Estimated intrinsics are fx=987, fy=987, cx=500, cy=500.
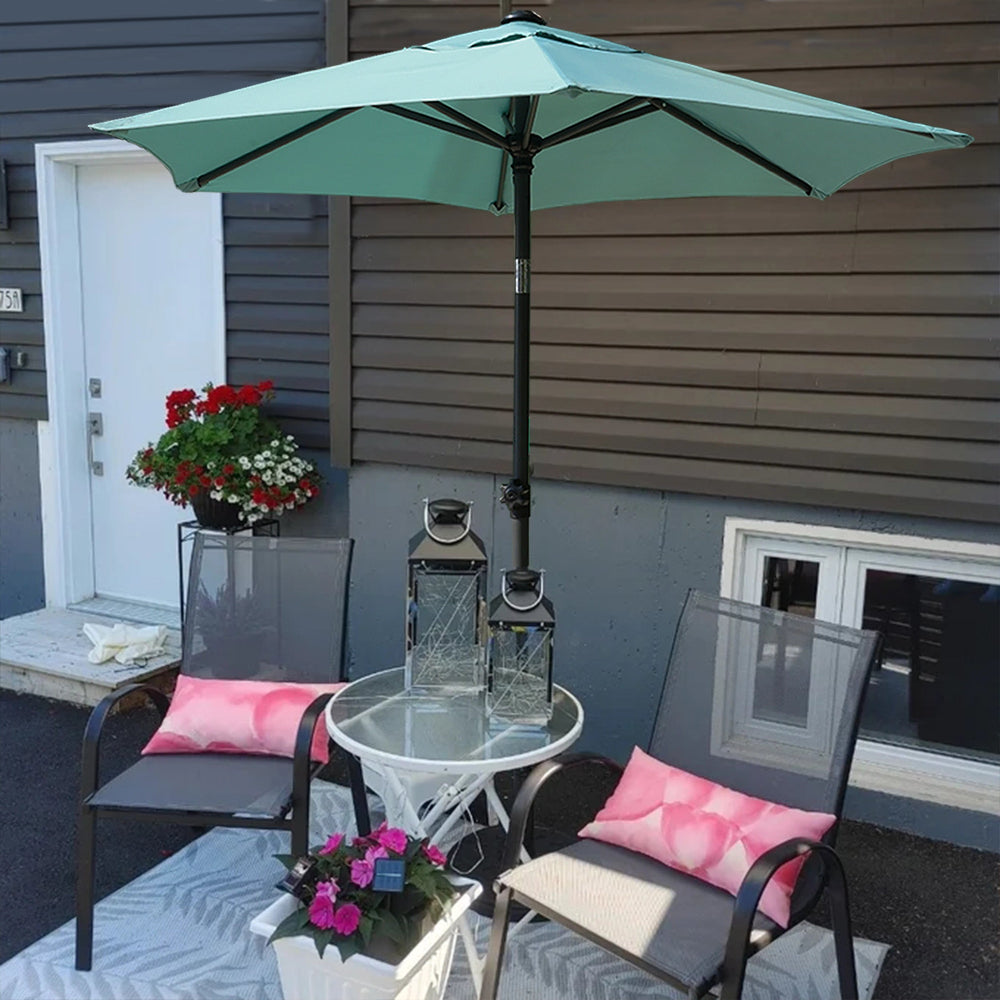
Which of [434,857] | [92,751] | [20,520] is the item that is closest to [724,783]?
[434,857]

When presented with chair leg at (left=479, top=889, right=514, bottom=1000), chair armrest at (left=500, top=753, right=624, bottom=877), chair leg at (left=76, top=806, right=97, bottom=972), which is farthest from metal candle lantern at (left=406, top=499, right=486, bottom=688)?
chair leg at (left=76, top=806, right=97, bottom=972)

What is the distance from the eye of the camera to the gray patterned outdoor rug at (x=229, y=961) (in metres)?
2.28

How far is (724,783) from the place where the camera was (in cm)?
238

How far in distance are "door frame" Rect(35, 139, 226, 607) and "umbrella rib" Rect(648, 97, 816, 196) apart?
8.11 feet

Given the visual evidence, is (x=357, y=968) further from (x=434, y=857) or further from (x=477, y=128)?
(x=477, y=128)

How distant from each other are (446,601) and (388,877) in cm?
79

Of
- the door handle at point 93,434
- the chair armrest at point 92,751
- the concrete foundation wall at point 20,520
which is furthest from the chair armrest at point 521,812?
the concrete foundation wall at point 20,520

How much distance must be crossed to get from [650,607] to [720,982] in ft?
5.27

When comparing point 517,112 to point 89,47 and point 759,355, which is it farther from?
point 89,47

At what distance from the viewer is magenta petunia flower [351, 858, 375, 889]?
6.10 ft

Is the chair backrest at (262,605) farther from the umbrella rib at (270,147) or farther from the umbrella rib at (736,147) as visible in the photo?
the umbrella rib at (736,147)

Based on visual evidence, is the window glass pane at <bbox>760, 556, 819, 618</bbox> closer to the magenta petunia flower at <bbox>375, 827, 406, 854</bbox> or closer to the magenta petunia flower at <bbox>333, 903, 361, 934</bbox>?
the magenta petunia flower at <bbox>375, 827, 406, 854</bbox>

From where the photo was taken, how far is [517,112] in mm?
2400

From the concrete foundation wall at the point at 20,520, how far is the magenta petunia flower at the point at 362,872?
344 centimetres
